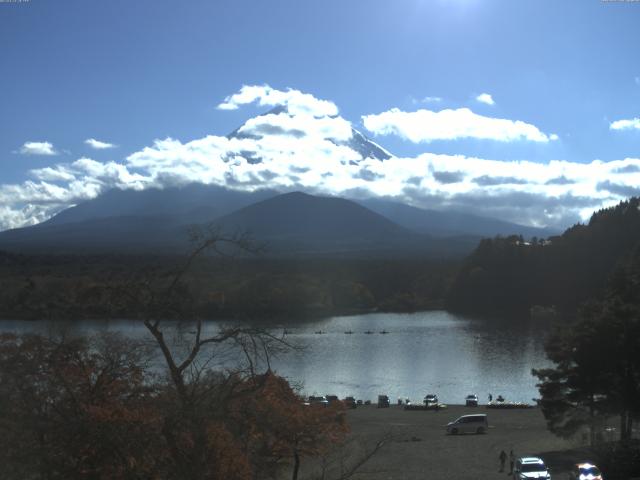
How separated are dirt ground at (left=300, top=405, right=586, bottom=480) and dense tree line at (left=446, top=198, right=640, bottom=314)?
128 ft

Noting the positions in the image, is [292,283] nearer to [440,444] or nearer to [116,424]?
[440,444]

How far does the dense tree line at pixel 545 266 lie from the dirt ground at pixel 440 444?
3909cm

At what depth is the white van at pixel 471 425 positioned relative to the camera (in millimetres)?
16766

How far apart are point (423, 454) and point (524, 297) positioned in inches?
1911

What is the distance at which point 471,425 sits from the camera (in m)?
16.8

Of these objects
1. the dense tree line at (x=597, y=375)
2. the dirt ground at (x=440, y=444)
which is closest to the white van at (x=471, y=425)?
the dirt ground at (x=440, y=444)

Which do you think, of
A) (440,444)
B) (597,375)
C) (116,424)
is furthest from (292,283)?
(116,424)

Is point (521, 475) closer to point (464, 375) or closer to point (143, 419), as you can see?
point (143, 419)

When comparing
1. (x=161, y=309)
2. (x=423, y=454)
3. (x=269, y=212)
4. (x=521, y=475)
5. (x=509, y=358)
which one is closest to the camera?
(x=161, y=309)

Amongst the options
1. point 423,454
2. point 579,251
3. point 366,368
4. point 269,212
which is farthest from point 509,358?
point 269,212

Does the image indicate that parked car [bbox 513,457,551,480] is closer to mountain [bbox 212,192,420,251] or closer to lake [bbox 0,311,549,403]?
lake [bbox 0,311,549,403]

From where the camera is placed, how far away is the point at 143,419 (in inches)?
191

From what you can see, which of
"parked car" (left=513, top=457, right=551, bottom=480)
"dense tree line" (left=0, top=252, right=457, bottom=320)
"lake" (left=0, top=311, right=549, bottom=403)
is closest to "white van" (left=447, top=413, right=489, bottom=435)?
"lake" (left=0, top=311, right=549, bottom=403)

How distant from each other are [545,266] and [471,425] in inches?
1972
